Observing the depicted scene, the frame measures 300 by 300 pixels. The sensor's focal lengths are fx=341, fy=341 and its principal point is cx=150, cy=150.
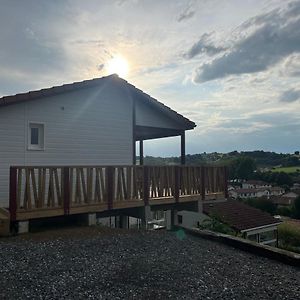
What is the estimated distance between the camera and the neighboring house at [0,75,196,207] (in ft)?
32.2

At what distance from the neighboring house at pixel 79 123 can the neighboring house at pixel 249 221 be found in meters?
7.64

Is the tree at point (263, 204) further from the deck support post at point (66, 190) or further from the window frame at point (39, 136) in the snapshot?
the deck support post at point (66, 190)

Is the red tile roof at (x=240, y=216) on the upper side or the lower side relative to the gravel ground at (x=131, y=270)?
lower

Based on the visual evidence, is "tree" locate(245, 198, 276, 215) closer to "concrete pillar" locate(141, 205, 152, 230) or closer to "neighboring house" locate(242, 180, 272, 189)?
"neighboring house" locate(242, 180, 272, 189)

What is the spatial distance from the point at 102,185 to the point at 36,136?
9.63 ft

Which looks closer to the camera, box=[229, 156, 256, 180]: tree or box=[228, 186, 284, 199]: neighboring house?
box=[228, 186, 284, 199]: neighboring house

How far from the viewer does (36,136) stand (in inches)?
410

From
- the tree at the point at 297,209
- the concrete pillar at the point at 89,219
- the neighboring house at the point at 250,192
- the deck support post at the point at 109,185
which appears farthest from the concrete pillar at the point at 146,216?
the neighboring house at the point at 250,192

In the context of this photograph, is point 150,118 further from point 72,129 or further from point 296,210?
point 296,210

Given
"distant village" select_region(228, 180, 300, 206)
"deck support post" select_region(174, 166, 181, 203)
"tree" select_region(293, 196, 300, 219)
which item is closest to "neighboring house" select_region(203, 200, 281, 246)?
"deck support post" select_region(174, 166, 181, 203)

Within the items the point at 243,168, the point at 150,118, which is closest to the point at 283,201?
the point at 243,168

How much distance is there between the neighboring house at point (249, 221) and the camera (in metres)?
19.2

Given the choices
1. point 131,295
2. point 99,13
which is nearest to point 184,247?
point 131,295

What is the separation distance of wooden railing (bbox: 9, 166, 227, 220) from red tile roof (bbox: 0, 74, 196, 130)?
2148 mm
